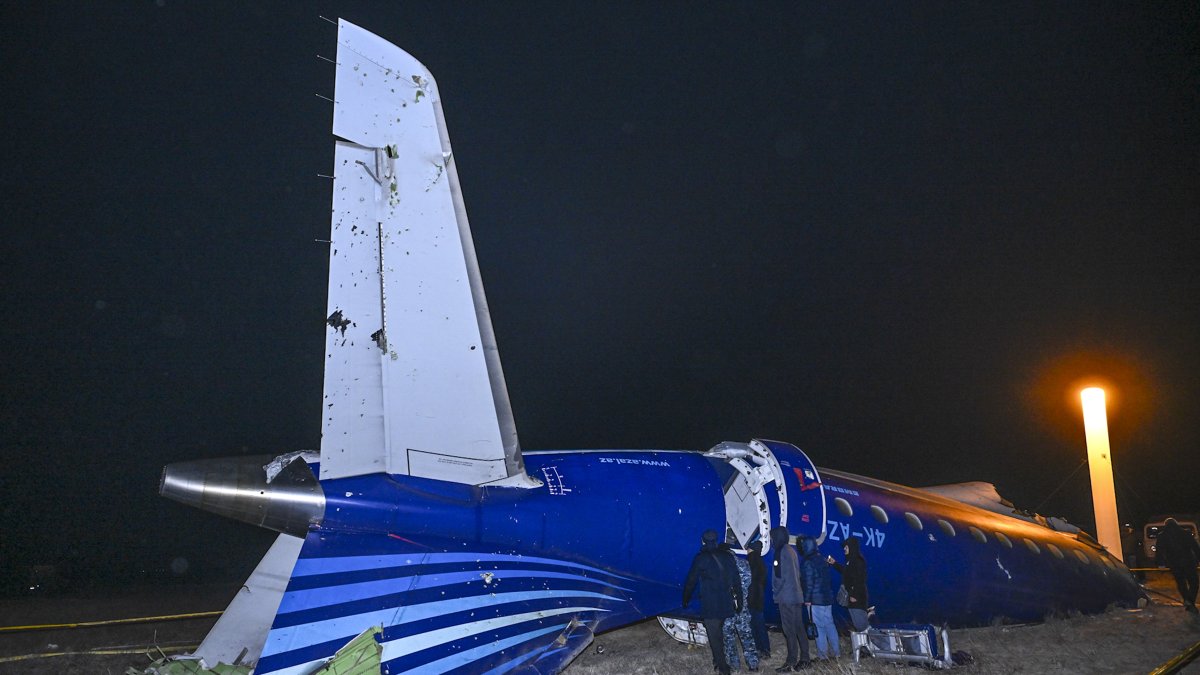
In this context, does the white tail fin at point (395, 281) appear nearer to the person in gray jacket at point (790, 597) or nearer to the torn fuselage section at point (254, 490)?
the torn fuselage section at point (254, 490)

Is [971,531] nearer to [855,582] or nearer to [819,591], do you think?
[855,582]

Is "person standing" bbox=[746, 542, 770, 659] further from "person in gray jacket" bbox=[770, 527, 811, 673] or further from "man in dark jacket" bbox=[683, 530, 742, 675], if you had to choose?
"man in dark jacket" bbox=[683, 530, 742, 675]

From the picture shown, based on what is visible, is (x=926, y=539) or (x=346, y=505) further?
(x=926, y=539)

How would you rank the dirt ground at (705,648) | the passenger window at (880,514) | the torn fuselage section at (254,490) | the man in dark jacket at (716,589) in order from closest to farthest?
the torn fuselage section at (254,490)
the man in dark jacket at (716,589)
the dirt ground at (705,648)
the passenger window at (880,514)

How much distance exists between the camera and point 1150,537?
2253 cm

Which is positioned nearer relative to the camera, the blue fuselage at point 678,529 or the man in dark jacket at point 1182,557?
the blue fuselage at point 678,529

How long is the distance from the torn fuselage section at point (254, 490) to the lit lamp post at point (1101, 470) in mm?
19863

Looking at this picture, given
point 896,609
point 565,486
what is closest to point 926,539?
point 896,609

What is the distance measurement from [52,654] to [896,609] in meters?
11.6

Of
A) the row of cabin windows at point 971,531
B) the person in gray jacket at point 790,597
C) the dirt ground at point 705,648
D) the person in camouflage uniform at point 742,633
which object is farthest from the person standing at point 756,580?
the row of cabin windows at point 971,531

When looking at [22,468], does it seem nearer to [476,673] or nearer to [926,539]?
[476,673]

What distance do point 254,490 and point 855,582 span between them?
722cm

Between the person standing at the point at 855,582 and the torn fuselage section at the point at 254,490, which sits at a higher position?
the torn fuselage section at the point at 254,490

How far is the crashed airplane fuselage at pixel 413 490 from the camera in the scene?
5.89m
